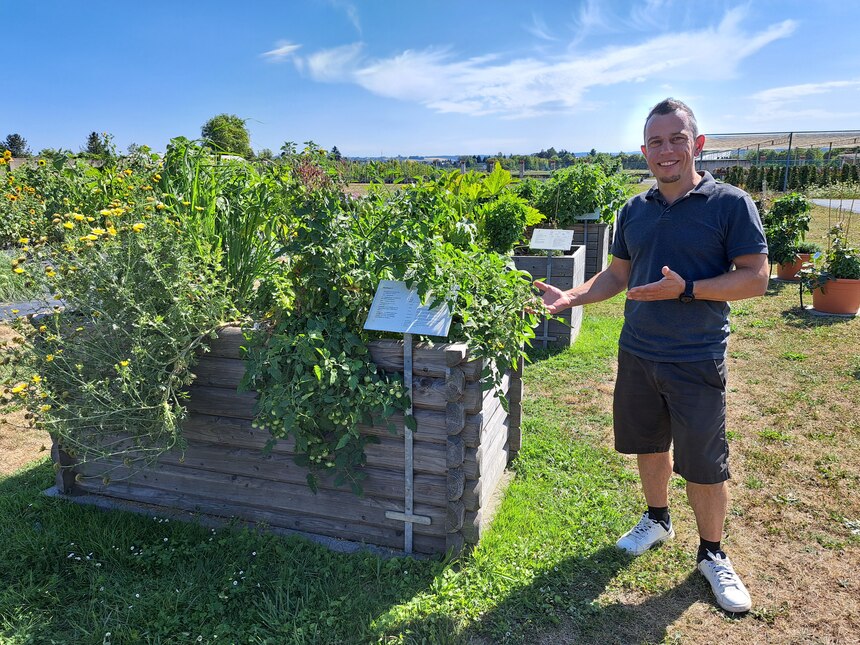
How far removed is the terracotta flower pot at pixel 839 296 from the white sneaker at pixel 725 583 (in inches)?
218

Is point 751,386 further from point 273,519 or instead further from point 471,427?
point 273,519

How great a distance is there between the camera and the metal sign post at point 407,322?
8.24ft

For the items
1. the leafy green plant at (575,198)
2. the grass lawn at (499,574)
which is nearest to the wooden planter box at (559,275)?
the leafy green plant at (575,198)

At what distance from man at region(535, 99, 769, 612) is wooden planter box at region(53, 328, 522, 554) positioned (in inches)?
30.9

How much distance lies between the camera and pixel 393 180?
3.15 m

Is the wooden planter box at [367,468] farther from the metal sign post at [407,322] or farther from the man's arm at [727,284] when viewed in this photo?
the man's arm at [727,284]

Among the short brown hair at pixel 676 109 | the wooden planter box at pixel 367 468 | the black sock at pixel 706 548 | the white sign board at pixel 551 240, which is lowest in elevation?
the black sock at pixel 706 548

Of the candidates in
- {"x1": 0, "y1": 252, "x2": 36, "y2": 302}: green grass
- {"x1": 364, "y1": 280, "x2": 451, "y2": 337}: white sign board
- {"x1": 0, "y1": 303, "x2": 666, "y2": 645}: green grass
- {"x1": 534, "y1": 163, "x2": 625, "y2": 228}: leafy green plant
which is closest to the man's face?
{"x1": 364, "y1": 280, "x2": 451, "y2": 337}: white sign board

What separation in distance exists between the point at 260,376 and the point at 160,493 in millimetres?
1168

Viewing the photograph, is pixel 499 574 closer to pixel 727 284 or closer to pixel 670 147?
pixel 727 284

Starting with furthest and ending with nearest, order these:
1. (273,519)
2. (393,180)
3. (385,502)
→ (393,180) → (273,519) → (385,502)

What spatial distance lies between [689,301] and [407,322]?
1175mm

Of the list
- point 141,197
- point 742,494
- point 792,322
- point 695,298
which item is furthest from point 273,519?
point 792,322

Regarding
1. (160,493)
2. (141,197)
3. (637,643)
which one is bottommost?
(637,643)
